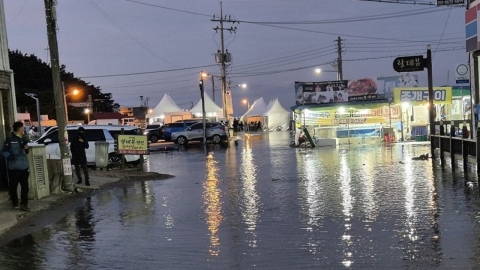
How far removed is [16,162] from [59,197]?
2.40m

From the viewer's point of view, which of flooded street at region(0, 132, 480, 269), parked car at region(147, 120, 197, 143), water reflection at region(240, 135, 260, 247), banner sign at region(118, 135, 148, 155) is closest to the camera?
flooded street at region(0, 132, 480, 269)

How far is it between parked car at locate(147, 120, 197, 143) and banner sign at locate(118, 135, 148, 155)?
68.9 ft

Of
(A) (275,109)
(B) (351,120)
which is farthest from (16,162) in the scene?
(A) (275,109)

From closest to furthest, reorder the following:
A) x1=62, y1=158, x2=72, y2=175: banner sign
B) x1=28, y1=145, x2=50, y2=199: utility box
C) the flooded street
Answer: the flooded street → x1=28, y1=145, x2=50, y2=199: utility box → x1=62, y1=158, x2=72, y2=175: banner sign

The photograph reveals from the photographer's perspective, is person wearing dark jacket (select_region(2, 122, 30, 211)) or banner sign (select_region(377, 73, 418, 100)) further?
banner sign (select_region(377, 73, 418, 100))

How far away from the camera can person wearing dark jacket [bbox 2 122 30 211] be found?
33.2ft

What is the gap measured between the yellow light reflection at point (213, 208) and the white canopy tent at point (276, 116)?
49616 millimetres

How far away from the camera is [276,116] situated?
6644 cm

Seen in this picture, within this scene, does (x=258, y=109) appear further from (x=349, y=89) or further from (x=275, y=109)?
(x=349, y=89)

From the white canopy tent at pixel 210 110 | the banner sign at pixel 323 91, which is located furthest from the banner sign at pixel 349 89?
the white canopy tent at pixel 210 110

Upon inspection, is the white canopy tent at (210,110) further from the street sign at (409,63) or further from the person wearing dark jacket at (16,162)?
the person wearing dark jacket at (16,162)

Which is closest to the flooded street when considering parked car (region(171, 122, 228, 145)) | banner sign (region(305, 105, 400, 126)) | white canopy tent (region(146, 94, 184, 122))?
banner sign (region(305, 105, 400, 126))

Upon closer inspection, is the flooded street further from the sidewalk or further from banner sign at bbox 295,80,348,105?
banner sign at bbox 295,80,348,105

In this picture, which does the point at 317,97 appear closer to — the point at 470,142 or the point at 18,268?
the point at 470,142
